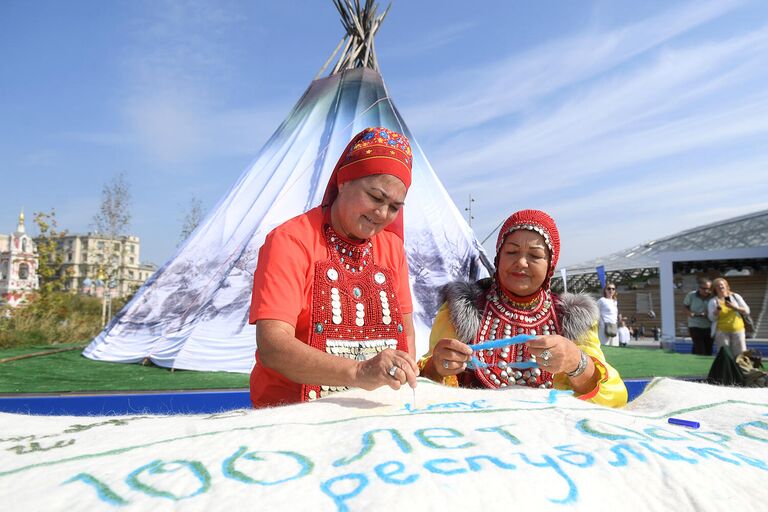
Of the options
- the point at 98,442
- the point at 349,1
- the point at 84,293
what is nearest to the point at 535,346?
the point at 98,442

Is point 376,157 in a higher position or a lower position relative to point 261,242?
lower

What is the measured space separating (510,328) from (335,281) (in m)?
0.71

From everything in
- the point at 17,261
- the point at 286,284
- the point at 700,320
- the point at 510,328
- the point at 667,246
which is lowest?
the point at 700,320

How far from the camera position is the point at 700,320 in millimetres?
9297

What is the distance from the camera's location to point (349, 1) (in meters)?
8.24

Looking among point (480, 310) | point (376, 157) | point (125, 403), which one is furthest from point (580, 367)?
point (125, 403)

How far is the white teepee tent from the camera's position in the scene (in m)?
5.48

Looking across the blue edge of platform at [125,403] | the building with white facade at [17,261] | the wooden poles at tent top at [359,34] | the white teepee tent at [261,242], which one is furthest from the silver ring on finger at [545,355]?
the building with white facade at [17,261]

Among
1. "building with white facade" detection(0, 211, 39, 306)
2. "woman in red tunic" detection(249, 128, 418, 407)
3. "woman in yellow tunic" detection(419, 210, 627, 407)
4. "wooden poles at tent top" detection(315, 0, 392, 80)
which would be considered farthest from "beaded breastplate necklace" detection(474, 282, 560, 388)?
"building with white facade" detection(0, 211, 39, 306)

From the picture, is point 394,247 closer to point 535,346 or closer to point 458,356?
point 458,356

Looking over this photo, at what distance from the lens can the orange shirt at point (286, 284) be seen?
1.26 meters

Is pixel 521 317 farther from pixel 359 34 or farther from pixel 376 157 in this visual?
pixel 359 34

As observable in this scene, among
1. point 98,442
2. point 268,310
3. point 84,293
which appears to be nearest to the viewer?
point 98,442

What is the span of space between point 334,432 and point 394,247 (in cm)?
89
